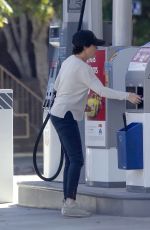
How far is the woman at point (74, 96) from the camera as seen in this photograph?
10219mm

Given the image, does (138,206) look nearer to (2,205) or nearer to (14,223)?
(14,223)

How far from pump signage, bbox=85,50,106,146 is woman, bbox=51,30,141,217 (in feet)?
2.40

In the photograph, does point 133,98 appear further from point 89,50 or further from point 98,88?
point 89,50

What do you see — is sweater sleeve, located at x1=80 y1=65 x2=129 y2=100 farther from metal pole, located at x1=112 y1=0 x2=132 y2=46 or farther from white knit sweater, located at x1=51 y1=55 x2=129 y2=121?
metal pole, located at x1=112 y1=0 x2=132 y2=46

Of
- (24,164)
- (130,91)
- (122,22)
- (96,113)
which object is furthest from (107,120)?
(24,164)

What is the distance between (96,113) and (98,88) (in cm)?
100

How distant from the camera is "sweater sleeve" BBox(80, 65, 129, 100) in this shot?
33.3ft

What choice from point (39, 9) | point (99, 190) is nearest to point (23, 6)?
point (39, 9)

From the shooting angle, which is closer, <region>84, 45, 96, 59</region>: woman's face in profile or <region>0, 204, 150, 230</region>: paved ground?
<region>0, 204, 150, 230</region>: paved ground

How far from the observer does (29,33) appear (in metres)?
26.6

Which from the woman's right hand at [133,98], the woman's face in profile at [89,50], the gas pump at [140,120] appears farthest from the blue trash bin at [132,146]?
the woman's face in profile at [89,50]

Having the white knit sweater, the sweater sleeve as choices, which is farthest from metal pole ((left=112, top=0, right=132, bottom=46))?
the sweater sleeve

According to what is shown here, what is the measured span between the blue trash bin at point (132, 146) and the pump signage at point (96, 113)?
0.80m

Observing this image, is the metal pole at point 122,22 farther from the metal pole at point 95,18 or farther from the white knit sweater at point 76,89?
the white knit sweater at point 76,89
